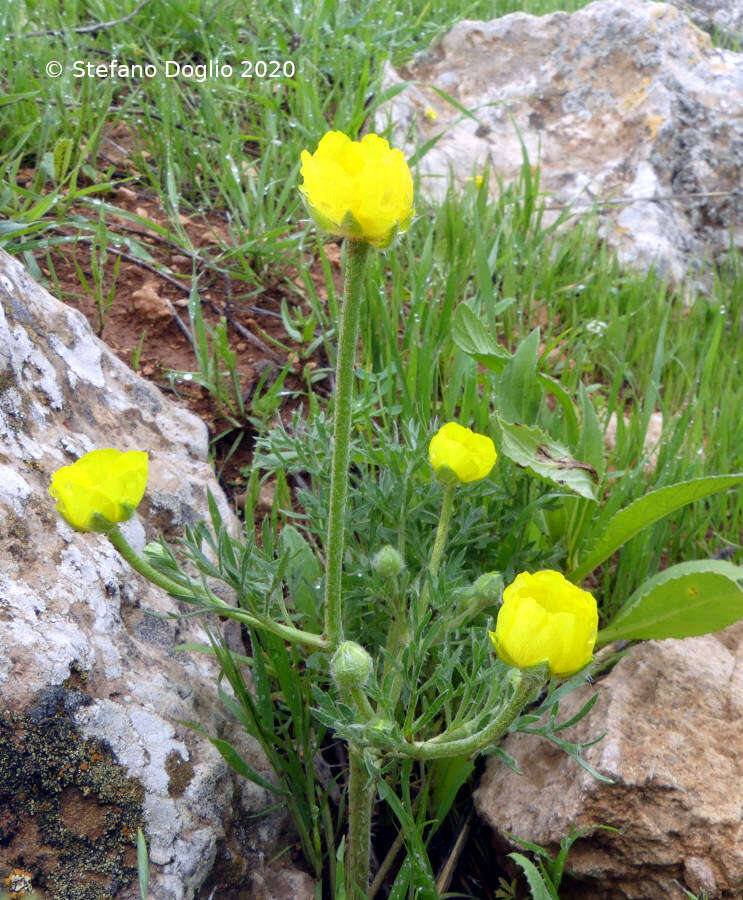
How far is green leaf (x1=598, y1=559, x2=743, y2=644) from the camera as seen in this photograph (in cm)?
142

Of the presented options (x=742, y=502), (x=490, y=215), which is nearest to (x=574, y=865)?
(x=742, y=502)

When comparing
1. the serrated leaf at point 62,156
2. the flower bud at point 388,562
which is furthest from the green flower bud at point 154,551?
the serrated leaf at point 62,156

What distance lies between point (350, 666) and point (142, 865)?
415 mm

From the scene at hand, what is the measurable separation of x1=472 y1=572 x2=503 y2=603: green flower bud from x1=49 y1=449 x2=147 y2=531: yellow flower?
52 cm

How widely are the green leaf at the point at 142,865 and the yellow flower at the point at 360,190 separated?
88 cm

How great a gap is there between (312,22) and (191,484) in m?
2.77

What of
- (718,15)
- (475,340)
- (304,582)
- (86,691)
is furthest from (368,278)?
(718,15)

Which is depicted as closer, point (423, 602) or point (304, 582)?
point (423, 602)

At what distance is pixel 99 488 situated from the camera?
3.35ft

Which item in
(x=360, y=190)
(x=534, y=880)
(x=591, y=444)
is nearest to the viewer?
(x=360, y=190)

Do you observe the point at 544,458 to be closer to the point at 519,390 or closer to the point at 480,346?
the point at 519,390

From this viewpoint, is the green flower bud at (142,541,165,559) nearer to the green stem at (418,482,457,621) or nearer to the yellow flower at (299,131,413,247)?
the green stem at (418,482,457,621)

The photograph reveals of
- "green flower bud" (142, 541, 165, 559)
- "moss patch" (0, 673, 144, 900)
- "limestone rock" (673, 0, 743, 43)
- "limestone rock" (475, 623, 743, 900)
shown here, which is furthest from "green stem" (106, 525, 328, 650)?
"limestone rock" (673, 0, 743, 43)

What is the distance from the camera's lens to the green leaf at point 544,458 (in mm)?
1573
